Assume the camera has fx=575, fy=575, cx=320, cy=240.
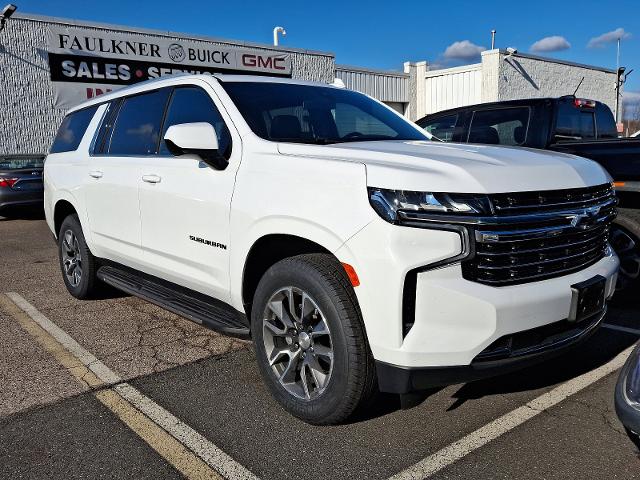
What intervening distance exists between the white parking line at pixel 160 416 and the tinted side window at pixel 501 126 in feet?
14.3

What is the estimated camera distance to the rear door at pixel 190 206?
3.32 meters

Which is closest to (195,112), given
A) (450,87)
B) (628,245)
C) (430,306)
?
(430,306)

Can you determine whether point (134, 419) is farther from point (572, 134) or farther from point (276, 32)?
point (276, 32)

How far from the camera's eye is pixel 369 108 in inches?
170

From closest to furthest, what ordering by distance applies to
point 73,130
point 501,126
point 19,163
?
point 73,130, point 501,126, point 19,163

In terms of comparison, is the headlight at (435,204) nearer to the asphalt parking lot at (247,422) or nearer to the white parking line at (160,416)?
the asphalt parking lot at (247,422)

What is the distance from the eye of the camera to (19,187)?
11344 millimetres

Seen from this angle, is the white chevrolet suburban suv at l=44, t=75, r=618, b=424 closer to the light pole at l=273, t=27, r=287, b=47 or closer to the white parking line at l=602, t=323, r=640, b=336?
the white parking line at l=602, t=323, r=640, b=336

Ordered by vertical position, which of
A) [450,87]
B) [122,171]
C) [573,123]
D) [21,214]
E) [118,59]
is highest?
[118,59]

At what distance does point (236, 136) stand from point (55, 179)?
3.05m

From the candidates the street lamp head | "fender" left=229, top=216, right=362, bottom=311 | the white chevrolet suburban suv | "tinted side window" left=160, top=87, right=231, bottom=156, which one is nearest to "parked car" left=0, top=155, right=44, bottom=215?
the street lamp head

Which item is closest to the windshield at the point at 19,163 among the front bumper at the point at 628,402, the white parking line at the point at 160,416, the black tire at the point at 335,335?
the white parking line at the point at 160,416

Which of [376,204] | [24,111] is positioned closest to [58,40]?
[24,111]

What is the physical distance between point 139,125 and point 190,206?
1.21 m
